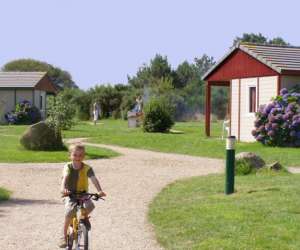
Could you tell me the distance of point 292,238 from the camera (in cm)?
932

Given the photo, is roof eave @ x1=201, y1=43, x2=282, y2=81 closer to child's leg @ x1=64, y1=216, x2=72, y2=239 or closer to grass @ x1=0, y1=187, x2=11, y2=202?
grass @ x1=0, y1=187, x2=11, y2=202

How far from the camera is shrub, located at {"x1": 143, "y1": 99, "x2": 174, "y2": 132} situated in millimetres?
37219

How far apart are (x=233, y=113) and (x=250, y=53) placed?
3020 millimetres

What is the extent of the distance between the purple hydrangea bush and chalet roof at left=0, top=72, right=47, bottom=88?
2732cm

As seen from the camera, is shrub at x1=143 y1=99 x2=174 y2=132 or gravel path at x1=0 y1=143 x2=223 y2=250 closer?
gravel path at x1=0 y1=143 x2=223 y2=250

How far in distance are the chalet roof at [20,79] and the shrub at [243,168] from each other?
35.7m

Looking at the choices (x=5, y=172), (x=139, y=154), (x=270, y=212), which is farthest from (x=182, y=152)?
(x=270, y=212)

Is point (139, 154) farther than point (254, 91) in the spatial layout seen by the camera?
No

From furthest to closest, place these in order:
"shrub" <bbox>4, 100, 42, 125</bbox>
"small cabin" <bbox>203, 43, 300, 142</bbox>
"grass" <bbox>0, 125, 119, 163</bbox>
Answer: "shrub" <bbox>4, 100, 42, 125</bbox> → "small cabin" <bbox>203, 43, 300, 142</bbox> → "grass" <bbox>0, 125, 119, 163</bbox>

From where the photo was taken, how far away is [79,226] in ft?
27.5

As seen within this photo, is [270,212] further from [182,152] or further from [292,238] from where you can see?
[182,152]

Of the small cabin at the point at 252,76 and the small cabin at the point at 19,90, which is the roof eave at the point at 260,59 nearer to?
the small cabin at the point at 252,76

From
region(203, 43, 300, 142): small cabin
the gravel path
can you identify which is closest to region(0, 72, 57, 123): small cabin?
region(203, 43, 300, 142): small cabin

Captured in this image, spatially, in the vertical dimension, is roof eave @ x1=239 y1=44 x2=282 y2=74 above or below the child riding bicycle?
above
